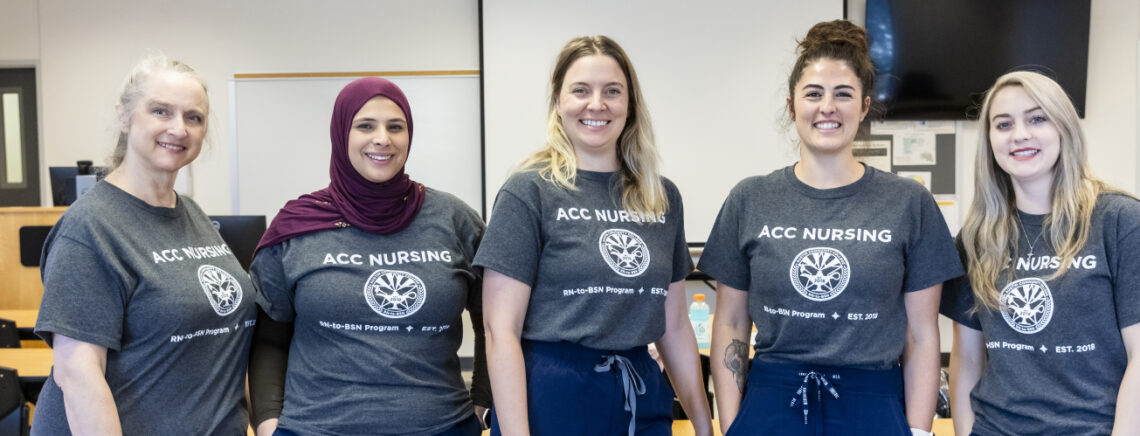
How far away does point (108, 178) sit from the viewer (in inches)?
65.0

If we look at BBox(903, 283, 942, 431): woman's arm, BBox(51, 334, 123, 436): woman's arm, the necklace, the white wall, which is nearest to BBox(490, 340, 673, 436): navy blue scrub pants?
BBox(903, 283, 942, 431): woman's arm

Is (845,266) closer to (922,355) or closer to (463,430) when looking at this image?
(922,355)

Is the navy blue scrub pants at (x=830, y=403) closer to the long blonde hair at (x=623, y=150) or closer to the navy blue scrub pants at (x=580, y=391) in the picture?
the navy blue scrub pants at (x=580, y=391)

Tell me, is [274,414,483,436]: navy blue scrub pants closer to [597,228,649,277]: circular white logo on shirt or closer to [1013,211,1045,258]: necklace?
[597,228,649,277]: circular white logo on shirt

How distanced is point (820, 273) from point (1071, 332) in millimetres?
534

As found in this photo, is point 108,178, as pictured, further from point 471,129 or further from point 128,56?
point 128,56

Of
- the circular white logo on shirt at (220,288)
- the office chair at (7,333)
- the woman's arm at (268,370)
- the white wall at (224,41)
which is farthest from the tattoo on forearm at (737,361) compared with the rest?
the white wall at (224,41)

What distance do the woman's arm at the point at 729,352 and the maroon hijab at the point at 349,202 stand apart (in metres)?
0.79

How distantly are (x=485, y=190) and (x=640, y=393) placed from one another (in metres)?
3.51

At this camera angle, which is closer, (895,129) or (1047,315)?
(1047,315)

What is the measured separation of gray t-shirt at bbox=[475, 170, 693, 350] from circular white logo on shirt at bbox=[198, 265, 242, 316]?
566 millimetres

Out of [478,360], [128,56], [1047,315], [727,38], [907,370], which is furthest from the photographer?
[128,56]

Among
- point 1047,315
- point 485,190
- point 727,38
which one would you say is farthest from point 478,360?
point 727,38

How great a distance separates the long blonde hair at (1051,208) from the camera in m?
1.66
